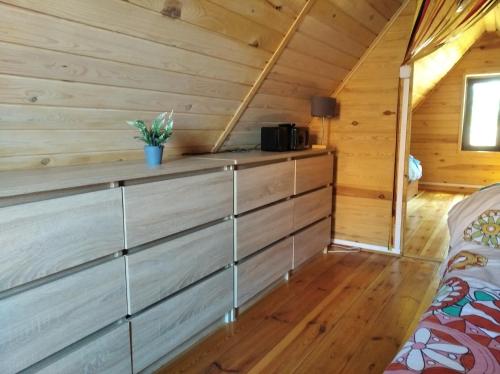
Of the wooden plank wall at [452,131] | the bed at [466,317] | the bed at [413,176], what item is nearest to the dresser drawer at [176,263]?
the bed at [466,317]

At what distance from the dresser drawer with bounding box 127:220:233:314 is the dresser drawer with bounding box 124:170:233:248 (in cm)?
6

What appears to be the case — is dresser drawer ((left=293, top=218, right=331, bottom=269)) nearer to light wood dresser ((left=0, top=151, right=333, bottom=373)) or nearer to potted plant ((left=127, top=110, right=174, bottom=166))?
light wood dresser ((left=0, top=151, right=333, bottom=373))

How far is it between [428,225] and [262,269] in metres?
2.64

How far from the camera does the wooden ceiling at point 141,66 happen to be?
1.45 meters

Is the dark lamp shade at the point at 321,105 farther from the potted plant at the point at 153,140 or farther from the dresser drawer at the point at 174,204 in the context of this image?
the potted plant at the point at 153,140

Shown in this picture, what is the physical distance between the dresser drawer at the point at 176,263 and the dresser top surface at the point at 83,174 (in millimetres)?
326

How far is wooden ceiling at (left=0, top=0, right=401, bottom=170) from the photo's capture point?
4.76 feet

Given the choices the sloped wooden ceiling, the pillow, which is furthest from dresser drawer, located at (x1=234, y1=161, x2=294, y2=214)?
the sloped wooden ceiling

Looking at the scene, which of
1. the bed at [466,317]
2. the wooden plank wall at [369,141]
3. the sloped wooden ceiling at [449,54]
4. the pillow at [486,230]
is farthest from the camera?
the sloped wooden ceiling at [449,54]

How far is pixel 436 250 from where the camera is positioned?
11.7ft

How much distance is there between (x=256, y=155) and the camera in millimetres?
2539

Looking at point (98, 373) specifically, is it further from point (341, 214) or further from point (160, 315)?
point (341, 214)

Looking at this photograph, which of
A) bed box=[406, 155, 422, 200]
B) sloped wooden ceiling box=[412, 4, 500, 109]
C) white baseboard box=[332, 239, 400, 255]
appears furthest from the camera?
bed box=[406, 155, 422, 200]

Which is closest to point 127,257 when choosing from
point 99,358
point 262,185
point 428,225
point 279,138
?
point 99,358
